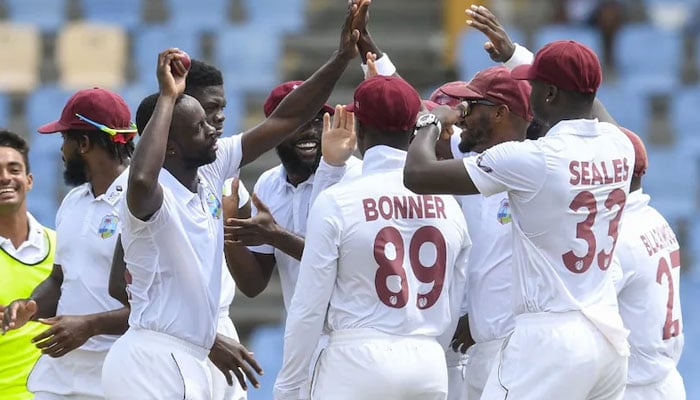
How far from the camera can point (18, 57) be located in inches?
576

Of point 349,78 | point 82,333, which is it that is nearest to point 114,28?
point 349,78

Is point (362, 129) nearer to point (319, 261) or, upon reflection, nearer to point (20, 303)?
point (319, 261)

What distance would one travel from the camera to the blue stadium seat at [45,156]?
12805 millimetres

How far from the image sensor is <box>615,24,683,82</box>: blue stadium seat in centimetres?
1495

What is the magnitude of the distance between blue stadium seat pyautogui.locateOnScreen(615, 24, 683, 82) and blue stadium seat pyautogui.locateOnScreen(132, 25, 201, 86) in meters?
4.42

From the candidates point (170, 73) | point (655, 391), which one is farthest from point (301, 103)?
point (655, 391)

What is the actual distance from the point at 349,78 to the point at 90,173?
26.3ft

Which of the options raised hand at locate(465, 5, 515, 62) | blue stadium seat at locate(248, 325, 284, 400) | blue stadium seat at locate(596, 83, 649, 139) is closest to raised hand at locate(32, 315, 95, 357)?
raised hand at locate(465, 5, 515, 62)

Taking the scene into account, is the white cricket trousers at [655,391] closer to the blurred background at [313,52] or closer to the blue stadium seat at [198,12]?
the blurred background at [313,52]

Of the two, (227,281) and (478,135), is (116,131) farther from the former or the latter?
(478,135)

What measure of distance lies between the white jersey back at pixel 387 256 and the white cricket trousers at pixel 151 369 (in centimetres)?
60

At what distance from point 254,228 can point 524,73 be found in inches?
54.0

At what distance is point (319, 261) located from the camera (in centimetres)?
565

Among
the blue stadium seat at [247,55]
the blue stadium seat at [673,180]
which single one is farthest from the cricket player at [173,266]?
the blue stadium seat at [247,55]
